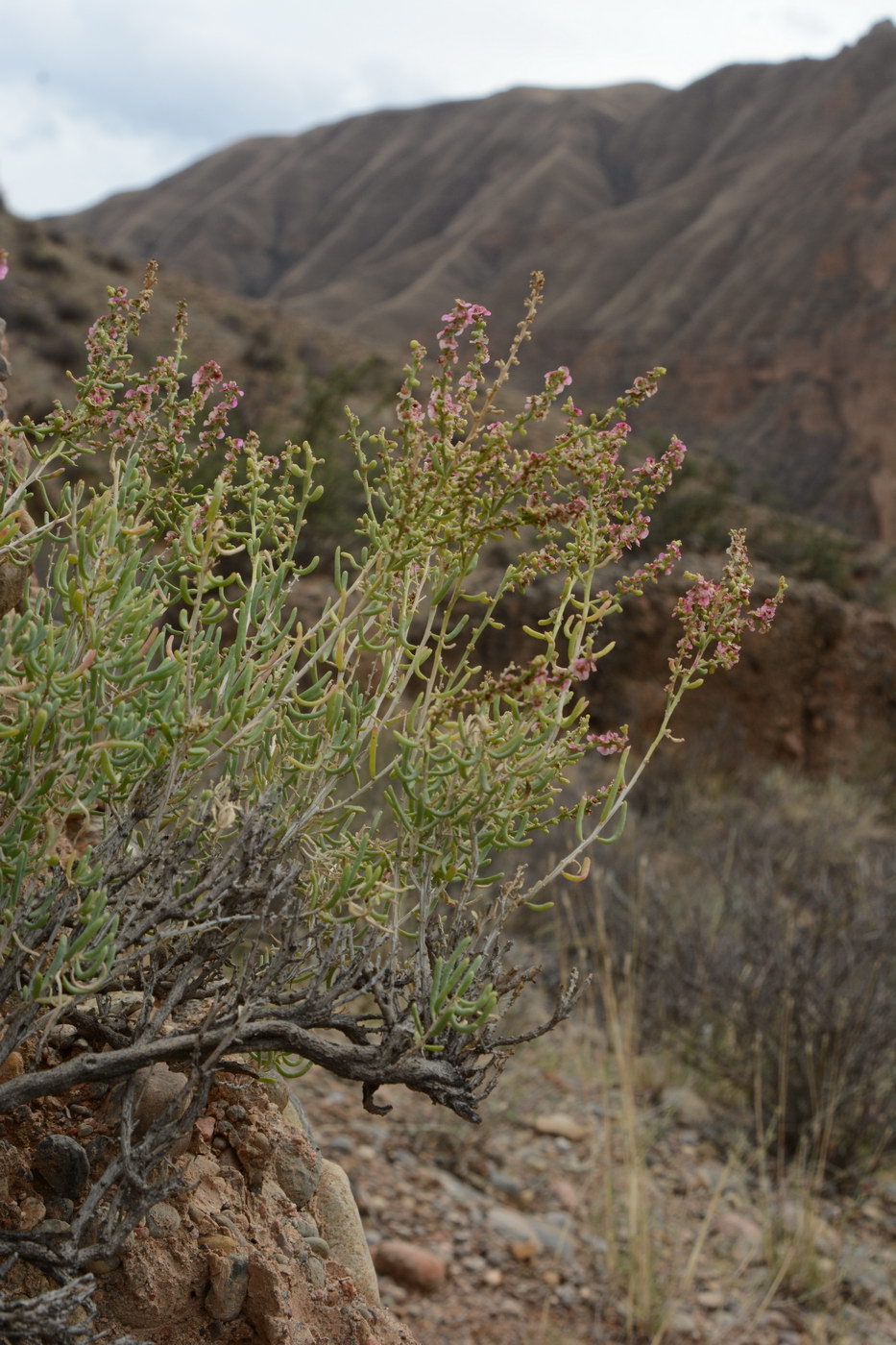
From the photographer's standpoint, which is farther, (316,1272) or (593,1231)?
(593,1231)

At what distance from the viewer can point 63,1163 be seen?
1509 mm

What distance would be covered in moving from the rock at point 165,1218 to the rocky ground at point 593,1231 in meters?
1.66

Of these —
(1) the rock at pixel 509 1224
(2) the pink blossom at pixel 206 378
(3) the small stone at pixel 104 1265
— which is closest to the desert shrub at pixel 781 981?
(1) the rock at pixel 509 1224

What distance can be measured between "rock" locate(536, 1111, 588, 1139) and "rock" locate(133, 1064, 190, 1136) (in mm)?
3242

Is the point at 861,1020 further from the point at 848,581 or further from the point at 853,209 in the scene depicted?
the point at 853,209

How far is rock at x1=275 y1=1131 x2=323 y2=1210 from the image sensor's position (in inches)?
72.4

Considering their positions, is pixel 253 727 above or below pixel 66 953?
above

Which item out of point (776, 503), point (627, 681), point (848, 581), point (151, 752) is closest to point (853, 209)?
point (776, 503)

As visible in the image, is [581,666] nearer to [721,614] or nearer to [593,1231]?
[721,614]

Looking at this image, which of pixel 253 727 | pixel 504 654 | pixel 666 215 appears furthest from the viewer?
pixel 666 215

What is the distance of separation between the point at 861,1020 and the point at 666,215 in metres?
57.0

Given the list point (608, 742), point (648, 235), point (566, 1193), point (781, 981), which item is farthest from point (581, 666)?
point (648, 235)

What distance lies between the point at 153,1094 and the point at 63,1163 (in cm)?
15

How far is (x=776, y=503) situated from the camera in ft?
87.0
